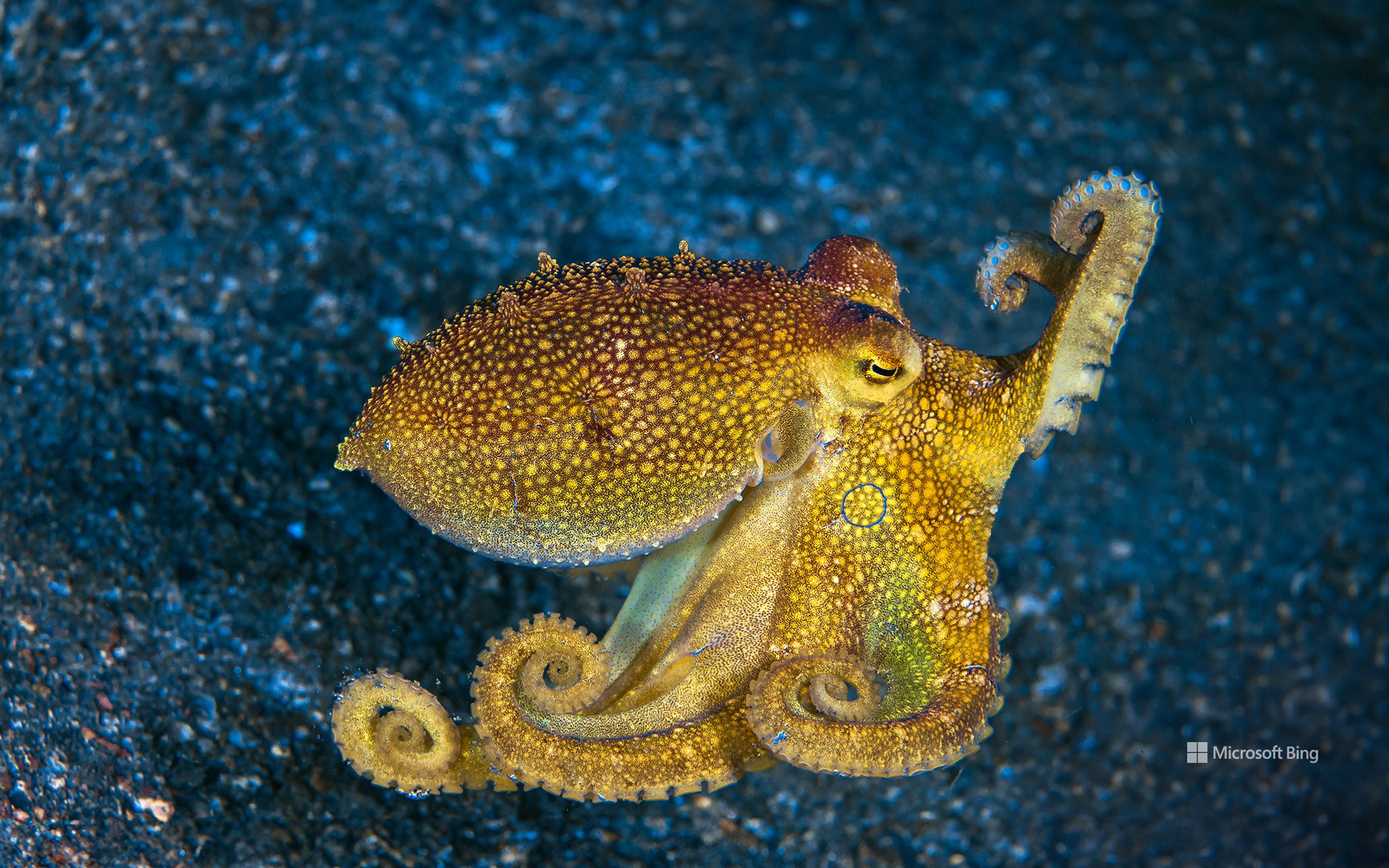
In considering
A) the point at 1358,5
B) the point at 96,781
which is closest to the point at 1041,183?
the point at 1358,5

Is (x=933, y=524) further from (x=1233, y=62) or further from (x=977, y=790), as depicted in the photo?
(x=1233, y=62)

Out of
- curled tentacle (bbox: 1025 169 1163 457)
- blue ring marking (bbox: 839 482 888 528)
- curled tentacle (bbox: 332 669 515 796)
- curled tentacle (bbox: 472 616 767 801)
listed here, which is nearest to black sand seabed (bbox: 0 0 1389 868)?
→ curled tentacle (bbox: 332 669 515 796)

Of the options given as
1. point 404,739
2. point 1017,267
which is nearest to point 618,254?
point 1017,267

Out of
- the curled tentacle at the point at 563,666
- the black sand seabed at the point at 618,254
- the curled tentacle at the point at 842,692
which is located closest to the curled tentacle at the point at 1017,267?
the curled tentacle at the point at 842,692

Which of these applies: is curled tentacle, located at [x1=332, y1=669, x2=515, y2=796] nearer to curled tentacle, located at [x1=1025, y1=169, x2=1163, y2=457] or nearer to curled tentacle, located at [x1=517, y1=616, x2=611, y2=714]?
curled tentacle, located at [x1=517, y1=616, x2=611, y2=714]

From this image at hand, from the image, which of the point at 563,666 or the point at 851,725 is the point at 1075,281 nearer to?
the point at 851,725

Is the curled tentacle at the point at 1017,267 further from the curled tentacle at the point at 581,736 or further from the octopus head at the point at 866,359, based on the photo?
the curled tentacle at the point at 581,736
